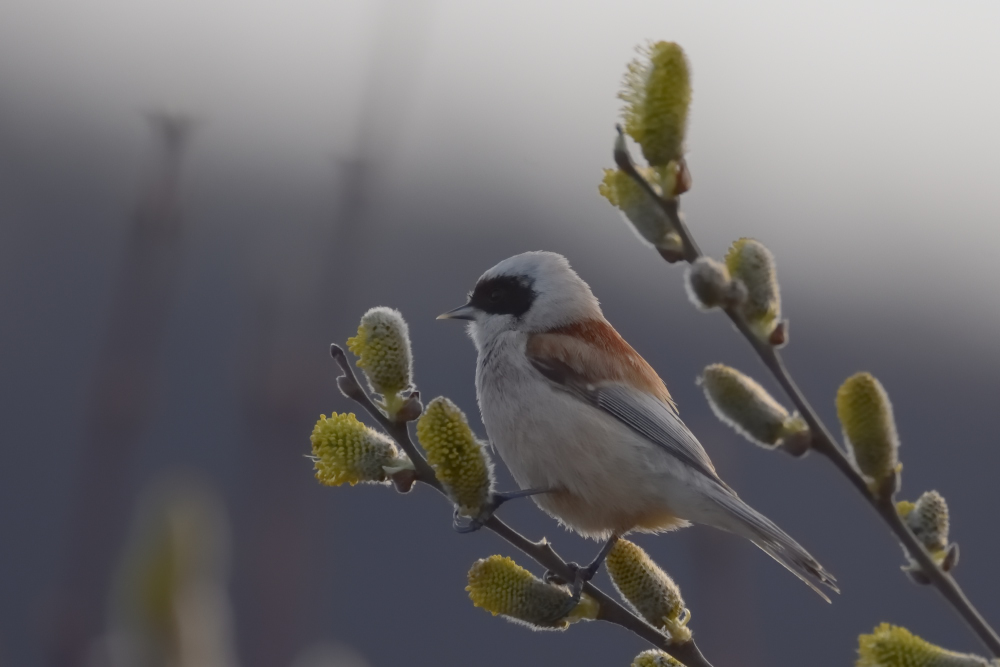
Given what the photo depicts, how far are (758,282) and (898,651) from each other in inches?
21.4

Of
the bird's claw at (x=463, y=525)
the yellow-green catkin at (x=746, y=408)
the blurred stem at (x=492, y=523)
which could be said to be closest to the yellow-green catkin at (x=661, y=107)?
the yellow-green catkin at (x=746, y=408)

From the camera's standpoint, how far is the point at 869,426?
156 cm

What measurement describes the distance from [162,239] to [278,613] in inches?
35.1

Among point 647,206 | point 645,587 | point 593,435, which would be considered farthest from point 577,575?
point 593,435

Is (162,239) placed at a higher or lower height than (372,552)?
higher

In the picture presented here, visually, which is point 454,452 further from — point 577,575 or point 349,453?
point 577,575

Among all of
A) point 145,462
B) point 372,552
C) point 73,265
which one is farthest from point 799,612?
point 73,265

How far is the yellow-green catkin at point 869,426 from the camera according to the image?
1.54m

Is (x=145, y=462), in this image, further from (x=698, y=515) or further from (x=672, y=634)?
(x=672, y=634)

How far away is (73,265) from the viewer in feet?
51.6

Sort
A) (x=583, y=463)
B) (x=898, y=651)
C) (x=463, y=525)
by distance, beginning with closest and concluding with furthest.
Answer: (x=898, y=651)
(x=463, y=525)
(x=583, y=463)

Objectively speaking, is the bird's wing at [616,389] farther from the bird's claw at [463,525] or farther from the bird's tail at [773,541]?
the bird's claw at [463,525]

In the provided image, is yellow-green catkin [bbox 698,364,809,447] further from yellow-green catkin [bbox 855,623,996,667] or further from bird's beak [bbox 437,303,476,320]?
bird's beak [bbox 437,303,476,320]

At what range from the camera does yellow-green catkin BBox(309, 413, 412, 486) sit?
5.97 feet
